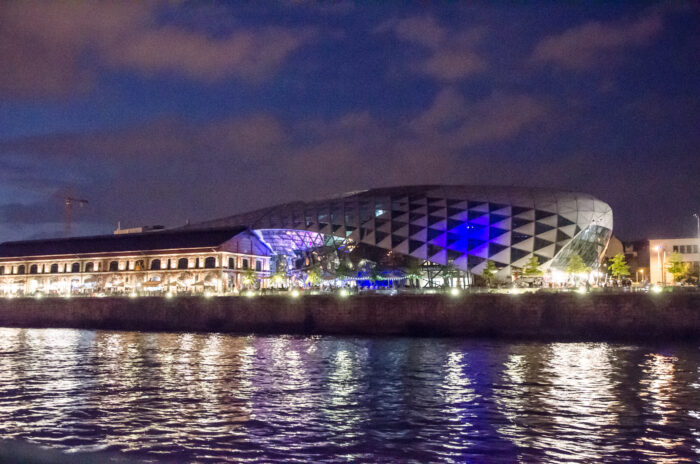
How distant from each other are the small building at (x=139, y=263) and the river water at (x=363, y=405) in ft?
206

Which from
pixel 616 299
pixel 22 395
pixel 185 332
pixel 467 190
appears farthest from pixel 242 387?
pixel 467 190

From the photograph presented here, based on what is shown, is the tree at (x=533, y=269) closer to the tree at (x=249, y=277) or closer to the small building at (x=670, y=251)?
the small building at (x=670, y=251)

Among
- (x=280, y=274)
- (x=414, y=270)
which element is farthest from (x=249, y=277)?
(x=414, y=270)

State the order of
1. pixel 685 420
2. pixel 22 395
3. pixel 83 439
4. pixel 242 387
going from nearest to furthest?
pixel 83 439 → pixel 685 420 → pixel 22 395 → pixel 242 387

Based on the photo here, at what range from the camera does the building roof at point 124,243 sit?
110m

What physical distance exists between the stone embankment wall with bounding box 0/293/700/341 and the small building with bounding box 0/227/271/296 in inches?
921

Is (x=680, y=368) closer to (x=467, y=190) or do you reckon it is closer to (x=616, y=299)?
(x=616, y=299)

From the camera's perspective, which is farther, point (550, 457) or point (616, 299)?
point (616, 299)

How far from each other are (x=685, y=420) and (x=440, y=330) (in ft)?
131

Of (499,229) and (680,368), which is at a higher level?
(499,229)

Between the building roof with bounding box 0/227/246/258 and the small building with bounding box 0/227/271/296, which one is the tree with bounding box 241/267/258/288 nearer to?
the small building with bounding box 0/227/271/296

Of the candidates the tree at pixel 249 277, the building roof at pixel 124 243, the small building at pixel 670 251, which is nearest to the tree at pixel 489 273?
the small building at pixel 670 251

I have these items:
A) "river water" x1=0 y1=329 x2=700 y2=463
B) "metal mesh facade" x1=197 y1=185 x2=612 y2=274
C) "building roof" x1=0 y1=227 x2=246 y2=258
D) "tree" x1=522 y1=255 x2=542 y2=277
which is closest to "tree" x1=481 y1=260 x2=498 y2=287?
"metal mesh facade" x1=197 y1=185 x2=612 y2=274

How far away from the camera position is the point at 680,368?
35.7 meters
